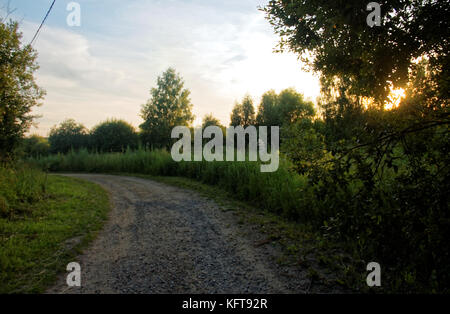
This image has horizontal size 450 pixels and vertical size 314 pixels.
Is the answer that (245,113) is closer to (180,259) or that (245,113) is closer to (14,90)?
(14,90)

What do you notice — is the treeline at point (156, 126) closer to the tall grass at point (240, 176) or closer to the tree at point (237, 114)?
the tree at point (237, 114)

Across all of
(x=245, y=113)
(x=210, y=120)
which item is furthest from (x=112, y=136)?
(x=245, y=113)

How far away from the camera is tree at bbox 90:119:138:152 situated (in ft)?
129

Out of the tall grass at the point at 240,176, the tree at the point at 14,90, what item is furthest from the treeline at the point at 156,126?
the tree at the point at 14,90

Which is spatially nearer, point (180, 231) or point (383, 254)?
point (383, 254)

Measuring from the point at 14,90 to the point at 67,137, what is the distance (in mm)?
35978

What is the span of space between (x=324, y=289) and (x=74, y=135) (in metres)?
47.2

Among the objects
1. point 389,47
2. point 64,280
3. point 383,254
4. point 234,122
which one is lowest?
point 64,280

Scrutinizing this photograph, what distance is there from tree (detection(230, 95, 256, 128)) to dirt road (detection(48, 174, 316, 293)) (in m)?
36.9

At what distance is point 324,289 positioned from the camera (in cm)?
337

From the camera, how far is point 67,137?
41.4m

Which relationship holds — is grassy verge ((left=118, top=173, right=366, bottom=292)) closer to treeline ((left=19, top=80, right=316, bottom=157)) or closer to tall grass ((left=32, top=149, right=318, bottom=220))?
tall grass ((left=32, top=149, right=318, bottom=220))
